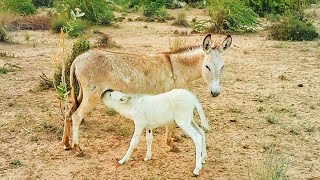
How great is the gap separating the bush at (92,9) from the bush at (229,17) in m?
3.83

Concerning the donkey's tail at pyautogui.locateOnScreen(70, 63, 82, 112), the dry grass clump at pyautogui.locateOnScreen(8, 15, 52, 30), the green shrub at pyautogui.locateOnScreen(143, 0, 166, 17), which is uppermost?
the donkey's tail at pyautogui.locateOnScreen(70, 63, 82, 112)

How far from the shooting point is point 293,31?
17.4 m

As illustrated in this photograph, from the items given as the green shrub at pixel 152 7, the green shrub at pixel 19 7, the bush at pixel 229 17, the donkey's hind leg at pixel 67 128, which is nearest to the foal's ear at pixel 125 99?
the donkey's hind leg at pixel 67 128

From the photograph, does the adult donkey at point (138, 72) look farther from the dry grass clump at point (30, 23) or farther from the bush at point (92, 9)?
the bush at point (92, 9)

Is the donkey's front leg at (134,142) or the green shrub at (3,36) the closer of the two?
the donkey's front leg at (134,142)

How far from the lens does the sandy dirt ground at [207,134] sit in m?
6.96

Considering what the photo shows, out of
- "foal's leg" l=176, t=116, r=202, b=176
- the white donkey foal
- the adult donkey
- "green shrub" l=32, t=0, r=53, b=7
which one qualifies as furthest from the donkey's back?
"green shrub" l=32, t=0, r=53, b=7

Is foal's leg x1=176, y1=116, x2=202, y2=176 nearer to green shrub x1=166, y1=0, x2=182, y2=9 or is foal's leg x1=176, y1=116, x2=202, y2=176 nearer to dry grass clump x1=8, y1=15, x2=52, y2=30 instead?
dry grass clump x1=8, y1=15, x2=52, y2=30

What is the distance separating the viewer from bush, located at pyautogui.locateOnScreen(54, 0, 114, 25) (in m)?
19.2

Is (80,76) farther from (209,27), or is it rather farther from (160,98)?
(209,27)

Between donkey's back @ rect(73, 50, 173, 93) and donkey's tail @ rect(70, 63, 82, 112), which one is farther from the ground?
donkey's back @ rect(73, 50, 173, 93)

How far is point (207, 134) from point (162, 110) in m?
1.89

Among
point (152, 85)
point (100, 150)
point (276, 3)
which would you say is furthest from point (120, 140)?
point (276, 3)

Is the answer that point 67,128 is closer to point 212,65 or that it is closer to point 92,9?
point 212,65
